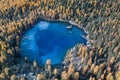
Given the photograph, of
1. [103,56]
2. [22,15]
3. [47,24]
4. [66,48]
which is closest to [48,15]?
[47,24]

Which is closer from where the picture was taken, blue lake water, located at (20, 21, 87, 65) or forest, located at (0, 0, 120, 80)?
forest, located at (0, 0, 120, 80)

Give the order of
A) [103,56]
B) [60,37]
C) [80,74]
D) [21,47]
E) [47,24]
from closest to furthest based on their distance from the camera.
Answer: [80,74] → [103,56] → [21,47] → [60,37] → [47,24]

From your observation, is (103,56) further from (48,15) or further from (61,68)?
(48,15)

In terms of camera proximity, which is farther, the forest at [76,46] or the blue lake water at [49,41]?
the blue lake water at [49,41]

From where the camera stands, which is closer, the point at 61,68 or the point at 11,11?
the point at 61,68
